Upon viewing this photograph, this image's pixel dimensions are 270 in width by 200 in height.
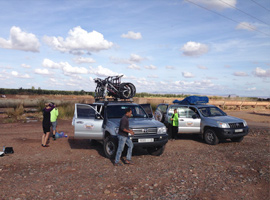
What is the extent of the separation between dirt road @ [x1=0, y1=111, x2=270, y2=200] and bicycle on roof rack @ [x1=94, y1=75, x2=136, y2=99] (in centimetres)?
357

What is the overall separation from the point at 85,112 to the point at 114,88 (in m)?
4.17

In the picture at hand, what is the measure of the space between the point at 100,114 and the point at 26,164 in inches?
108

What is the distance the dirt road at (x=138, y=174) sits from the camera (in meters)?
5.23

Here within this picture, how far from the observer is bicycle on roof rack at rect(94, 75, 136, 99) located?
12.8 meters

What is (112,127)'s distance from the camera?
26.0 feet

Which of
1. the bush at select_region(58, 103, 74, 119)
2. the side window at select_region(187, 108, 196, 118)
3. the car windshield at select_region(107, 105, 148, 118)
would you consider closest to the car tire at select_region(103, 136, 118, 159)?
the car windshield at select_region(107, 105, 148, 118)

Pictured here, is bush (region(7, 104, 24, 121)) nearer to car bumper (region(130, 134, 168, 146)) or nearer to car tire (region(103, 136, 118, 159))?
car tire (region(103, 136, 118, 159))

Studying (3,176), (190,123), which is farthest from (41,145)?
(190,123)

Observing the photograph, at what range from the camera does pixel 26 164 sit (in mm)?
7344

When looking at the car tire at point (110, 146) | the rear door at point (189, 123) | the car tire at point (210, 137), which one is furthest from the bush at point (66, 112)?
the car tire at point (110, 146)

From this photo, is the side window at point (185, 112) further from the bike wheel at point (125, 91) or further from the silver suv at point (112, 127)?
the silver suv at point (112, 127)

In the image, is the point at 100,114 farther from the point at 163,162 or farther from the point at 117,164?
the point at 163,162

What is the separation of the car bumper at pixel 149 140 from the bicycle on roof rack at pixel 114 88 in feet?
17.2

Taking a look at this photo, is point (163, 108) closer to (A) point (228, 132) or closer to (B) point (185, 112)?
(B) point (185, 112)
